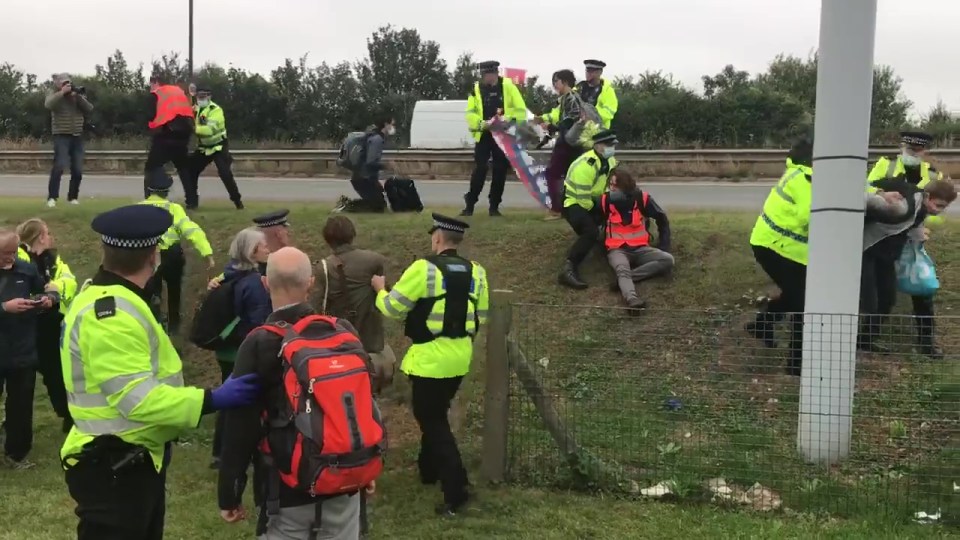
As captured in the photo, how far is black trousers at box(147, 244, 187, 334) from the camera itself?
8375 mm

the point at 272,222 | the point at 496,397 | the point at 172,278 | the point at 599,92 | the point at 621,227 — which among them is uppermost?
the point at 599,92

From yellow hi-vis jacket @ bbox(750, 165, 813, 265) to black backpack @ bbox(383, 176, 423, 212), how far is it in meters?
5.43

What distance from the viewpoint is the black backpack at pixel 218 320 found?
532cm

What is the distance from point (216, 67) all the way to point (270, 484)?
38.1 meters

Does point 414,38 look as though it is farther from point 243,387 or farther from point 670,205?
point 243,387

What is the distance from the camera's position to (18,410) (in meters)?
6.14

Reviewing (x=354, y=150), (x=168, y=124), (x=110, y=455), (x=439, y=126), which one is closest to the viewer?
(x=110, y=455)

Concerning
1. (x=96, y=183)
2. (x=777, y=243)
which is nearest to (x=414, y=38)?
(x=96, y=183)

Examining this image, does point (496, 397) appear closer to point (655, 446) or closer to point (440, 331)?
point (440, 331)

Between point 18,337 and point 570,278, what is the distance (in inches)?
190

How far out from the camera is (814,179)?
5730 millimetres

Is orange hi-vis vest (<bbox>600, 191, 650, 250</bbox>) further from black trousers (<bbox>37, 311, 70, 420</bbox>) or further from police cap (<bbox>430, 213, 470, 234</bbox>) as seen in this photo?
black trousers (<bbox>37, 311, 70, 420</bbox>)

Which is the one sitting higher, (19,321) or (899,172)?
(899,172)

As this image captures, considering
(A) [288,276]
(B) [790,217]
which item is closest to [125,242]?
(A) [288,276]
